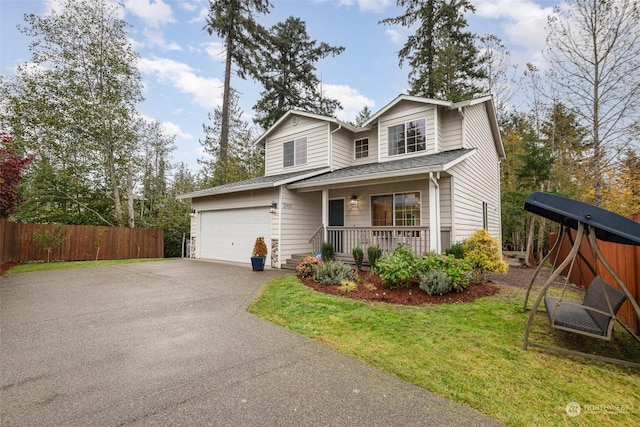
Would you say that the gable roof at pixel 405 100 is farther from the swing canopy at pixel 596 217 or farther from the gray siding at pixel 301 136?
the swing canopy at pixel 596 217

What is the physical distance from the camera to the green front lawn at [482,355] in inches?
95.1

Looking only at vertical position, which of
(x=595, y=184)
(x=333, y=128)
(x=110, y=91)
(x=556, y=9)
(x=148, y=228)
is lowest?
(x=148, y=228)

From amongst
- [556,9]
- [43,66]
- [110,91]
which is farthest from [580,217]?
[43,66]

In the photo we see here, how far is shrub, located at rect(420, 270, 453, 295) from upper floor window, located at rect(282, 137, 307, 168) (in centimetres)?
781

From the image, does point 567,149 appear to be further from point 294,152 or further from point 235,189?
point 235,189

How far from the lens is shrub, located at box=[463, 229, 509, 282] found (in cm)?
715

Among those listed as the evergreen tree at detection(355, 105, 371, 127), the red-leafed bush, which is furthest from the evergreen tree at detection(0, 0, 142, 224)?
the evergreen tree at detection(355, 105, 371, 127)

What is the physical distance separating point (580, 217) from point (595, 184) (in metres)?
13.3

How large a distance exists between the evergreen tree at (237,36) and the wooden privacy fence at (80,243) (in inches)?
246

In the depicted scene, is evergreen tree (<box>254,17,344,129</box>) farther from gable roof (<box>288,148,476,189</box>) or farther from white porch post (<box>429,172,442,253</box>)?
white porch post (<box>429,172,442,253</box>)

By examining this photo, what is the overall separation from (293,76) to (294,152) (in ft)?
33.6

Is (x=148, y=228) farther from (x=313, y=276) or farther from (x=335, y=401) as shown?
(x=335, y=401)

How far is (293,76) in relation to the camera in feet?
66.7

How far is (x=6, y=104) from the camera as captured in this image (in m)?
13.8
